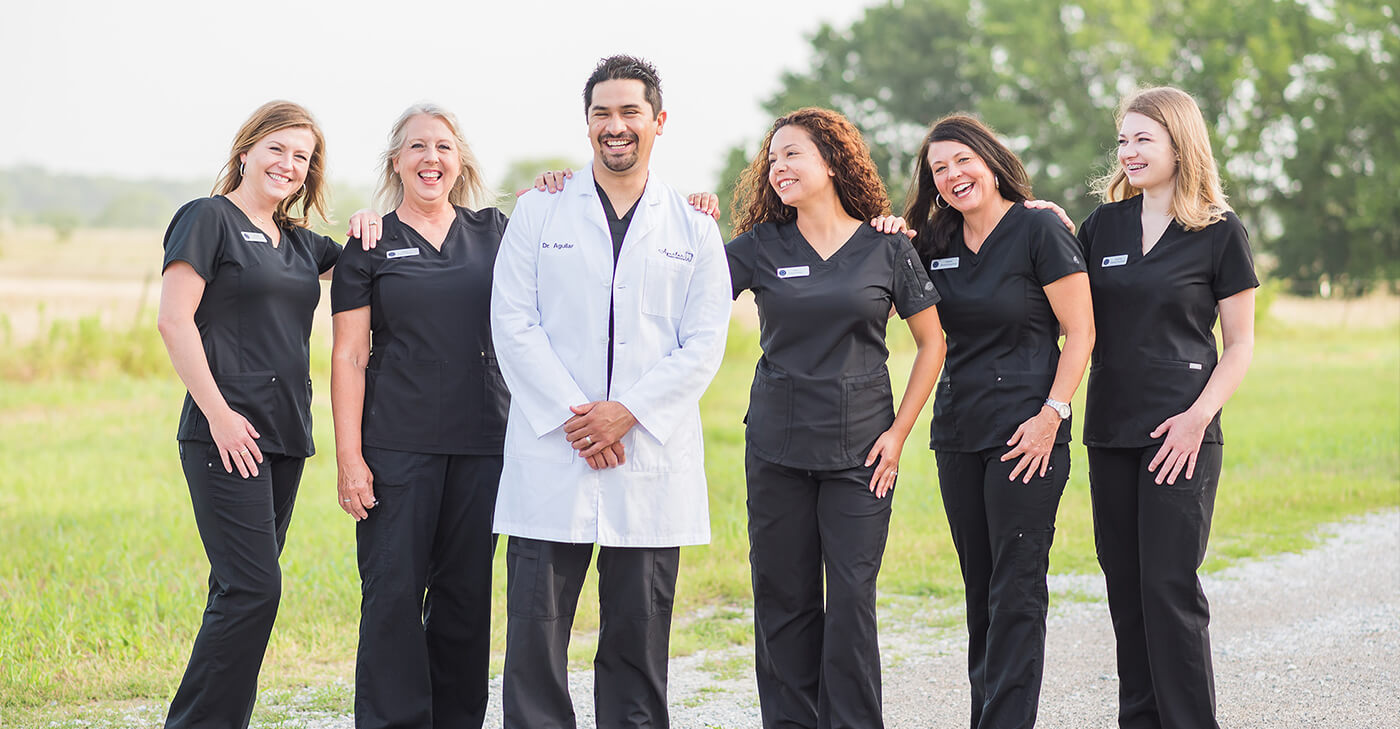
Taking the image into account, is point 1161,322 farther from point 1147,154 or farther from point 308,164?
point 308,164

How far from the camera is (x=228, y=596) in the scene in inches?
157

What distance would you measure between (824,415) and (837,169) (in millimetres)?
829

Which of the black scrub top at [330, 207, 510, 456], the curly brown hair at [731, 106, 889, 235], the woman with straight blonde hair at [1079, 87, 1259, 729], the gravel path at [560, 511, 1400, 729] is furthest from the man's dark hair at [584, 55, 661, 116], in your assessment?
the gravel path at [560, 511, 1400, 729]

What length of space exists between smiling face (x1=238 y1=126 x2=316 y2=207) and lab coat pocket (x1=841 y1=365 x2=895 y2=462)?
1.97 meters

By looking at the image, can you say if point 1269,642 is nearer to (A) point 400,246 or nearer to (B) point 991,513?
(B) point 991,513

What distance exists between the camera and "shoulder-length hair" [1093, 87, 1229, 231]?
13.5ft

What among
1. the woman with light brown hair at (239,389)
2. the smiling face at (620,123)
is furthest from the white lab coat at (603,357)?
the woman with light brown hair at (239,389)

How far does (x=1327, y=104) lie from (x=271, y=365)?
35.5 metres

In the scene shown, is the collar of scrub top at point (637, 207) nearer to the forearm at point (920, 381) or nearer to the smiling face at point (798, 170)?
the smiling face at point (798, 170)

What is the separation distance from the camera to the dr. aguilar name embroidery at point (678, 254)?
3986 mm

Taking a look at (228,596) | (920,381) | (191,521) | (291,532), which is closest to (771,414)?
(920,381)

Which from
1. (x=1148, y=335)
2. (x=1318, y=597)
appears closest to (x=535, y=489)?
(x=1148, y=335)

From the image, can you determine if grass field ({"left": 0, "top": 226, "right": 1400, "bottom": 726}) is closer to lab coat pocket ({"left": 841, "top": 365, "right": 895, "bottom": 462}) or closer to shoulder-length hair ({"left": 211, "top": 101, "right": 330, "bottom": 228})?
shoulder-length hair ({"left": 211, "top": 101, "right": 330, "bottom": 228})

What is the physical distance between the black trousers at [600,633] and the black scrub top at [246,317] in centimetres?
93
